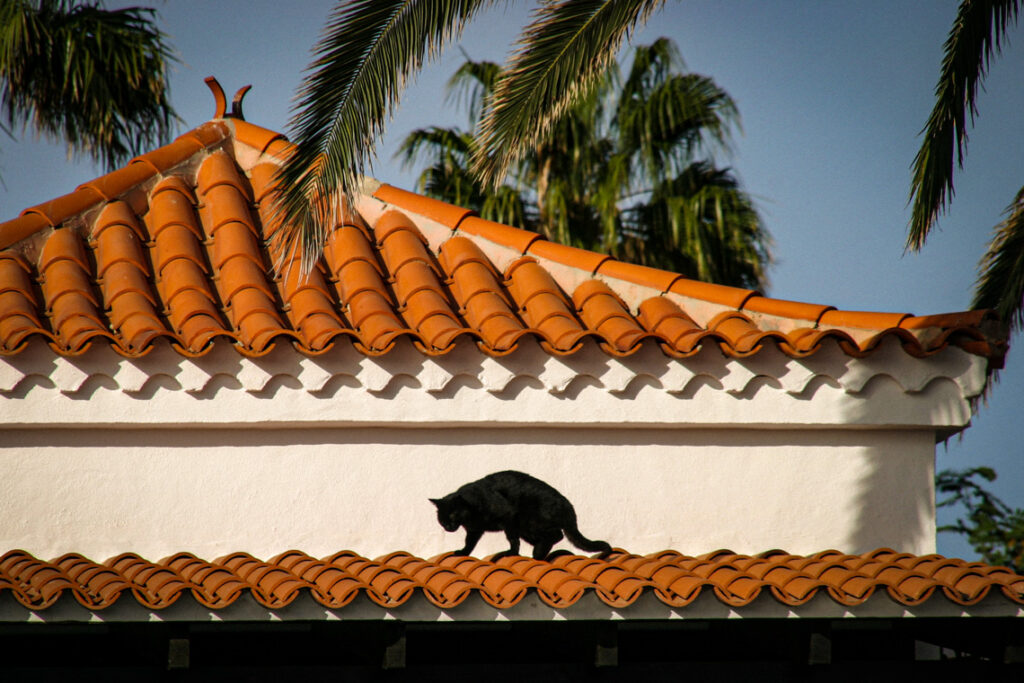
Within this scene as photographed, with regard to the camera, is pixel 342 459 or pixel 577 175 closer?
pixel 342 459

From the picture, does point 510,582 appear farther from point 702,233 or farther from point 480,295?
point 702,233

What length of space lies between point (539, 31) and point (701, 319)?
1872 mm

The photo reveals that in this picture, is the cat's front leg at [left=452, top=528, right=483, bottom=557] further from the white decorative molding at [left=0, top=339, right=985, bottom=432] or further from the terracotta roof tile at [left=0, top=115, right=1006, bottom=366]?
the terracotta roof tile at [left=0, top=115, right=1006, bottom=366]

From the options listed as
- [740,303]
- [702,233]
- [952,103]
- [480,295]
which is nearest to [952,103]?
[952,103]

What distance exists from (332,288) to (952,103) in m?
3.61

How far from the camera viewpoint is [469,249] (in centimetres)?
667

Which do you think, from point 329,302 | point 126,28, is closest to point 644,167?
point 126,28

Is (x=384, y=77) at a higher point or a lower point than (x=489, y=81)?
lower

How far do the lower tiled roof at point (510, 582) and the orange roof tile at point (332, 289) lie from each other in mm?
1234

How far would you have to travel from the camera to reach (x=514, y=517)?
5.35 metres

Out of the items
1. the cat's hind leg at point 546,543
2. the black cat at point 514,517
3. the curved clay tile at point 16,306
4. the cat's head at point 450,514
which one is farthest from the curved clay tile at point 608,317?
the curved clay tile at point 16,306

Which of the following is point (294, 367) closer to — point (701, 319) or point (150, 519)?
point (150, 519)

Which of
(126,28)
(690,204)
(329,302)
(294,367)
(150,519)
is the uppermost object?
(126,28)

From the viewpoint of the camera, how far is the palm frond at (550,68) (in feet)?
18.1
